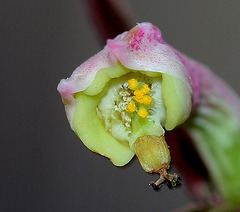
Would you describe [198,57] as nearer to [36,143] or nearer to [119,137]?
[36,143]

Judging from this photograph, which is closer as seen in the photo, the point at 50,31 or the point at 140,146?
the point at 140,146

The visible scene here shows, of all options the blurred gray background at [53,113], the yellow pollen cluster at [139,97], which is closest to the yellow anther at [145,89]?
the yellow pollen cluster at [139,97]

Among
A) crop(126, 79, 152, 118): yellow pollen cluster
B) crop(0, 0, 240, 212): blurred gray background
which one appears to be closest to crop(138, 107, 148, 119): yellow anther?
crop(126, 79, 152, 118): yellow pollen cluster

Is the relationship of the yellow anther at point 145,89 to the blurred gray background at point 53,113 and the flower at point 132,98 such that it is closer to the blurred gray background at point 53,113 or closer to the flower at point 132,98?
the flower at point 132,98

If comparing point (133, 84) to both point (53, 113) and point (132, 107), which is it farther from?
point (53, 113)

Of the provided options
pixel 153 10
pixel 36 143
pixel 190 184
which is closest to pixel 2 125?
pixel 36 143

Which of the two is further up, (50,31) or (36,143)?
(50,31)
